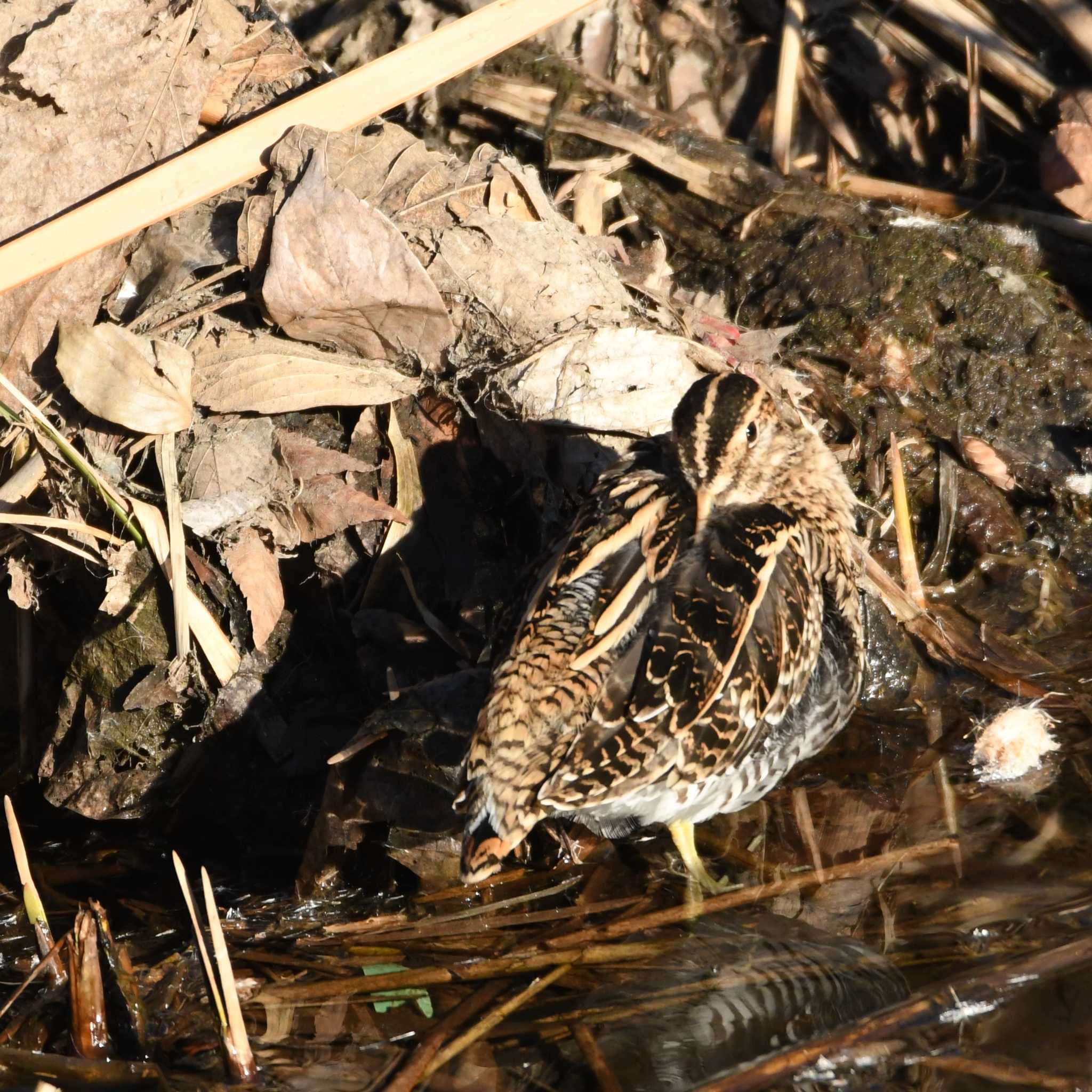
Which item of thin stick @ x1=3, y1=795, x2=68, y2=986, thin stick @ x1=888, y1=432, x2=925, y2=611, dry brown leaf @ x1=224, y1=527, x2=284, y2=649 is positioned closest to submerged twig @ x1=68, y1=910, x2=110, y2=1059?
thin stick @ x1=3, y1=795, x2=68, y2=986

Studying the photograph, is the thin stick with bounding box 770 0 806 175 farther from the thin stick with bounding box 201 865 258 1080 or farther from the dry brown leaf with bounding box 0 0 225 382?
the thin stick with bounding box 201 865 258 1080

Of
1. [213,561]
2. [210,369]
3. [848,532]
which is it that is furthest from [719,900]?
[210,369]

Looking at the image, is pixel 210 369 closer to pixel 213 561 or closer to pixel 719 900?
pixel 213 561

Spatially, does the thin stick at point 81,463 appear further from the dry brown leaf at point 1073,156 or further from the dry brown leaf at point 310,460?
the dry brown leaf at point 1073,156

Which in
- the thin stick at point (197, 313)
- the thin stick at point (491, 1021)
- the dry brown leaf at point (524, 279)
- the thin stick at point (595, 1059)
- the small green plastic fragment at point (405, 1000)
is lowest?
the thin stick at point (595, 1059)

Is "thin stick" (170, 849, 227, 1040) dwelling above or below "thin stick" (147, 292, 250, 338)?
below

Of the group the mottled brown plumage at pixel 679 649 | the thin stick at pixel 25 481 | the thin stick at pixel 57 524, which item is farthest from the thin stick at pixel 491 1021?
the thin stick at pixel 25 481
